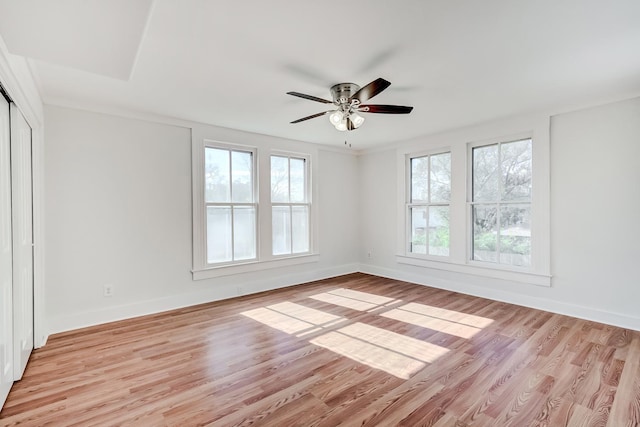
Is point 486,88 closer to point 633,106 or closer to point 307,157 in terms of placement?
point 633,106

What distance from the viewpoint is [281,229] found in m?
5.09

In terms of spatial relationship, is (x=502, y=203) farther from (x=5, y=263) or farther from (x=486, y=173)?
(x=5, y=263)

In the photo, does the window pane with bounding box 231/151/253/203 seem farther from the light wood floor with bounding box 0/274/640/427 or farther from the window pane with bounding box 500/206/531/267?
the window pane with bounding box 500/206/531/267

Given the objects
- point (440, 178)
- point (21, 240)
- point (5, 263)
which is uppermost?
point (440, 178)

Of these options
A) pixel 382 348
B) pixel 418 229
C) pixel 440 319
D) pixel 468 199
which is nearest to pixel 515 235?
pixel 468 199

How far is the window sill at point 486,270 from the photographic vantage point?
151 inches

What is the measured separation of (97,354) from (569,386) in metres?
3.75

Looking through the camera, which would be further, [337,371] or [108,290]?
[108,290]

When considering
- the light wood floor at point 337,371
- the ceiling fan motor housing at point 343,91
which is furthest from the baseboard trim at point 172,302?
the ceiling fan motor housing at point 343,91

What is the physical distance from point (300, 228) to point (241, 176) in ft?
4.47

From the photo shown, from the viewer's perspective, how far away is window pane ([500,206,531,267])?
4.00 m

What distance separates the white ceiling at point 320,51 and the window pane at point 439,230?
179cm

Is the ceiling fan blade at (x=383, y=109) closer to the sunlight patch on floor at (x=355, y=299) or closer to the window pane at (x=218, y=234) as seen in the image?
the sunlight patch on floor at (x=355, y=299)

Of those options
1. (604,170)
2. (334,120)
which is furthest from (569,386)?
(334,120)
